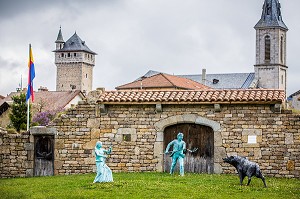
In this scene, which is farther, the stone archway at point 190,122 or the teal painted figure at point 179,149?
the stone archway at point 190,122

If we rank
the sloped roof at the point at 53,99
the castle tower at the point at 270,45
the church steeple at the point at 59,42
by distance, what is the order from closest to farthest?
the sloped roof at the point at 53,99, the castle tower at the point at 270,45, the church steeple at the point at 59,42

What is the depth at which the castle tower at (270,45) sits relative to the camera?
11281 centimetres

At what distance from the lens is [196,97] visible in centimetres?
2233

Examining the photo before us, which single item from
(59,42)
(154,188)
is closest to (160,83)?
(154,188)

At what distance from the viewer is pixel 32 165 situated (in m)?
23.2

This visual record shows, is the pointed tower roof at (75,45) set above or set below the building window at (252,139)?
above

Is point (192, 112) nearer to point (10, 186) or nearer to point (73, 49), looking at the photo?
point (10, 186)

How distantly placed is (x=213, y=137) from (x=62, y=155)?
5.09 m

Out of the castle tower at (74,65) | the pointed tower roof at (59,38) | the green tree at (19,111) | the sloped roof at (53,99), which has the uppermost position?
the pointed tower roof at (59,38)

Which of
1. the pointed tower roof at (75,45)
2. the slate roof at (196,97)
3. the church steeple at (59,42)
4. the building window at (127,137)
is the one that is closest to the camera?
the slate roof at (196,97)

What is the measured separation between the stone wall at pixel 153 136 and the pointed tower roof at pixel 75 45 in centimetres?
11881

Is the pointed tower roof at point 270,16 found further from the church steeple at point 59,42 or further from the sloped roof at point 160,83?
the church steeple at point 59,42

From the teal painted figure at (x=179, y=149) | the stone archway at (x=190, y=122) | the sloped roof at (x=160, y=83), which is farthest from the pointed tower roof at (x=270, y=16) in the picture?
the teal painted figure at (x=179, y=149)

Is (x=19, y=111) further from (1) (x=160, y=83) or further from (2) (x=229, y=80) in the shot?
(2) (x=229, y=80)
